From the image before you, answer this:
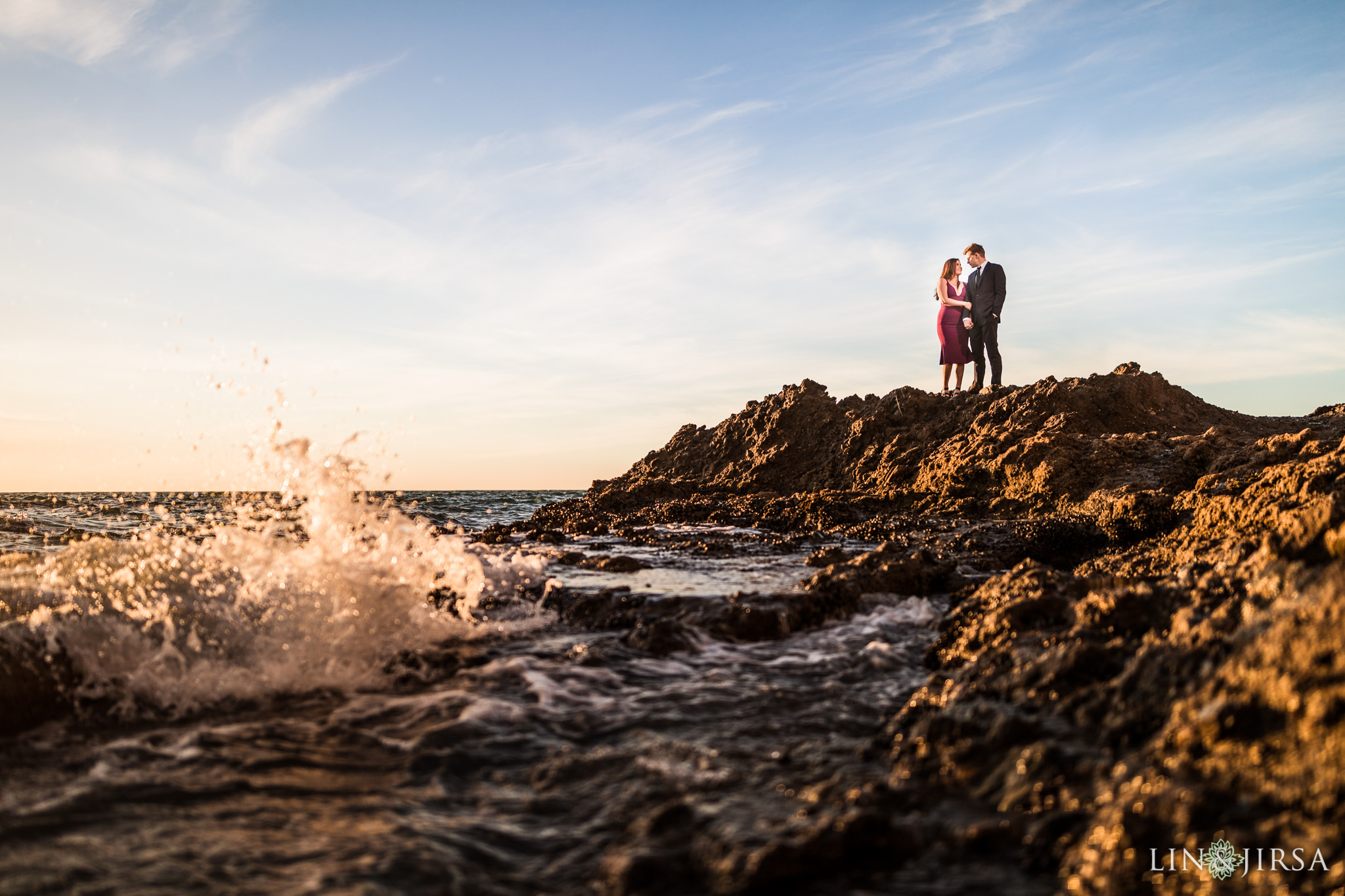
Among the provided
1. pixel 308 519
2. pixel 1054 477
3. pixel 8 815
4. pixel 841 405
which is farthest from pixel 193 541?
pixel 841 405

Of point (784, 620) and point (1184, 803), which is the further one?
point (784, 620)

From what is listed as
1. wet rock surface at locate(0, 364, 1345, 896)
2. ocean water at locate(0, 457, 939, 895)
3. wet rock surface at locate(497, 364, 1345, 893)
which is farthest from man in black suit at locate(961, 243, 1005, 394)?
ocean water at locate(0, 457, 939, 895)

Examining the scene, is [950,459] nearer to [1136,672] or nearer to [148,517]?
[1136,672]

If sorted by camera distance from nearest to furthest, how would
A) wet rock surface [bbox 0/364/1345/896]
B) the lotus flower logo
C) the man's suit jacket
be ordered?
the lotus flower logo, wet rock surface [bbox 0/364/1345/896], the man's suit jacket

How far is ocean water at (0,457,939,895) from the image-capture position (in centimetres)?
244

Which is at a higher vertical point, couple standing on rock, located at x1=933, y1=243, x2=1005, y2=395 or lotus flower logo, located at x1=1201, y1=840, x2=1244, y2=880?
couple standing on rock, located at x1=933, y1=243, x2=1005, y2=395

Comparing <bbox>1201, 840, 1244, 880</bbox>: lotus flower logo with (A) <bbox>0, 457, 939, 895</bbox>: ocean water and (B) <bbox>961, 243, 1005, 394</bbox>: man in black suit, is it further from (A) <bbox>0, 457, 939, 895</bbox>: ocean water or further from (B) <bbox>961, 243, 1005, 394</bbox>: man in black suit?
(B) <bbox>961, 243, 1005, 394</bbox>: man in black suit

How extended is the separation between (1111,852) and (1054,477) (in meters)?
9.14

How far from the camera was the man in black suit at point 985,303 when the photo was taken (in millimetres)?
14547

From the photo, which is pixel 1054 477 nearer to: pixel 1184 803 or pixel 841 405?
pixel 841 405

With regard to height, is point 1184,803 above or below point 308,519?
below

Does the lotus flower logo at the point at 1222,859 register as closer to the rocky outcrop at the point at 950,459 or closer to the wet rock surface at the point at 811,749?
the wet rock surface at the point at 811,749

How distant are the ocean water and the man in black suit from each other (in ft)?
34.5

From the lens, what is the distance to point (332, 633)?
16.3 ft
